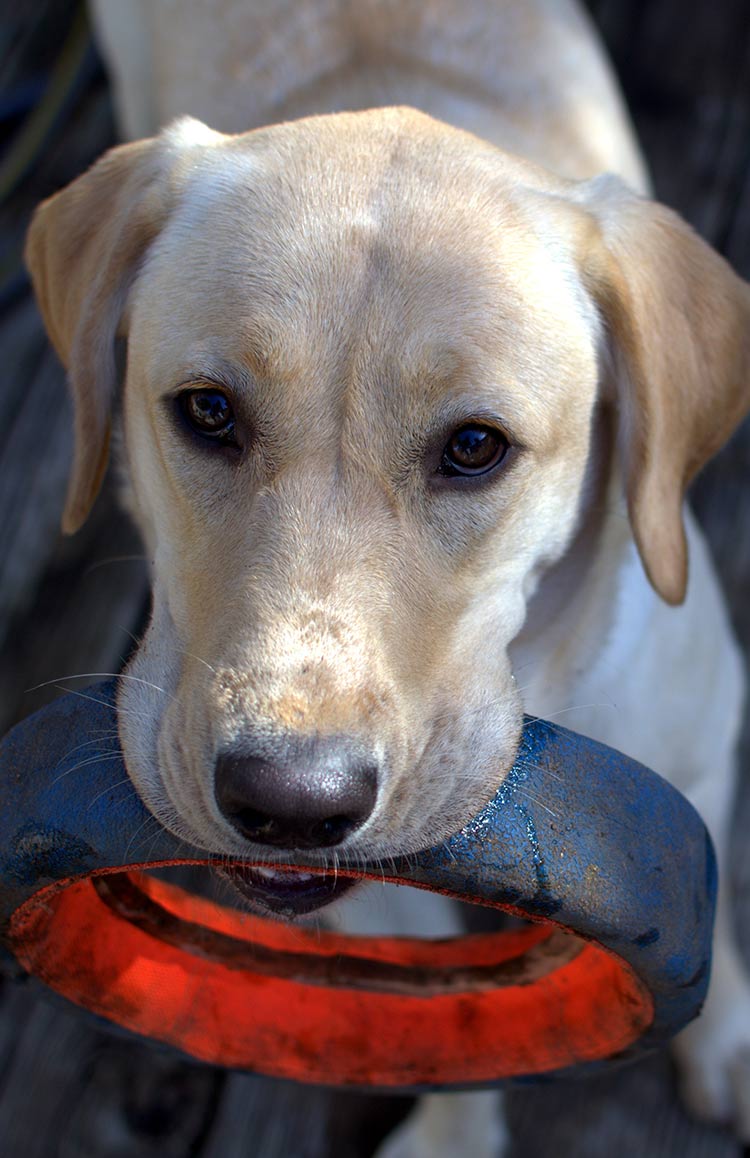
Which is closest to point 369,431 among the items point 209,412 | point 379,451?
point 379,451

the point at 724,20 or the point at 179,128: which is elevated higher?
the point at 724,20

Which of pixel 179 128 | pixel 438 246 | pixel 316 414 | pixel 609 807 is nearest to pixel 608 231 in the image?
pixel 438 246

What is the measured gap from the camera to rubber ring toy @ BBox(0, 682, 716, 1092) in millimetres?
1663

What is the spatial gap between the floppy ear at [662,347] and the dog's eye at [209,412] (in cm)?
63

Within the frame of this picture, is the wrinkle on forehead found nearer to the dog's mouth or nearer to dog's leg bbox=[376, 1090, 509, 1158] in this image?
the dog's mouth

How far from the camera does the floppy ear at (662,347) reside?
1981 millimetres

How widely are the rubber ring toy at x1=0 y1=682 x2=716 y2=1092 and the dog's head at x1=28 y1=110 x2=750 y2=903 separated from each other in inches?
3.3

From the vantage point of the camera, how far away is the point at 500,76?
297 centimetres

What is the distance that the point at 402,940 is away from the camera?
208cm

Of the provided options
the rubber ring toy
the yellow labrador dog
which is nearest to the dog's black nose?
the yellow labrador dog

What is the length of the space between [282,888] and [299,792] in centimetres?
32

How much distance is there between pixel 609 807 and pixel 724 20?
355 centimetres

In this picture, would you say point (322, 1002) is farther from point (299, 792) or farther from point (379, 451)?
point (379, 451)

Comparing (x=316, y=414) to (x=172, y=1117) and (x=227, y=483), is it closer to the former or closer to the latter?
(x=227, y=483)
